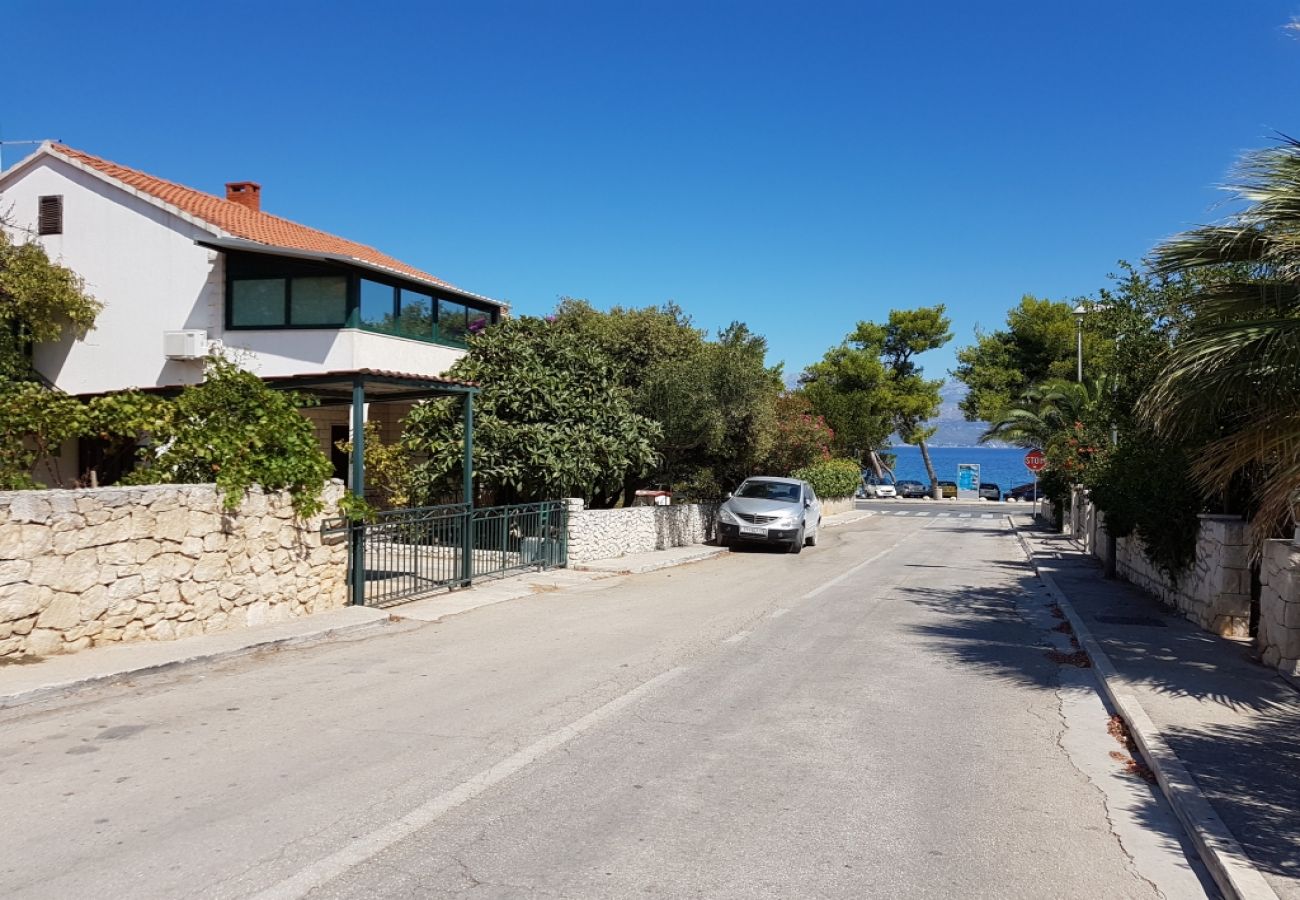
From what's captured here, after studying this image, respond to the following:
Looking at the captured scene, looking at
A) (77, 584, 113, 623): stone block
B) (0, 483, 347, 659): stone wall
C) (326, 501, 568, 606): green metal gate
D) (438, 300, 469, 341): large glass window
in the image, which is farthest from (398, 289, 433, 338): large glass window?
(77, 584, 113, 623): stone block

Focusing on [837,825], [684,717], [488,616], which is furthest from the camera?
[488,616]

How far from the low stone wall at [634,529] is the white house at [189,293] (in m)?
6.17

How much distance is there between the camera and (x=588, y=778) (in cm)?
557

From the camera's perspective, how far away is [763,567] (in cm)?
1977

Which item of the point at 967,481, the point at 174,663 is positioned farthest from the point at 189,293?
the point at 967,481

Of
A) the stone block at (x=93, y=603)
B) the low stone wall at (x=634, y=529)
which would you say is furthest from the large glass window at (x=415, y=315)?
the stone block at (x=93, y=603)

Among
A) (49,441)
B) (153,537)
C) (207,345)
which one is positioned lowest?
(153,537)

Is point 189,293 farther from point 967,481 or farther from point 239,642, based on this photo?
point 967,481

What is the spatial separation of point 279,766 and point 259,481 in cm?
547

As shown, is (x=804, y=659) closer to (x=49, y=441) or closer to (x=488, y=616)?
(x=488, y=616)

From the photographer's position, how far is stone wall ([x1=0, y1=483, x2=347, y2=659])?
26.7 feet

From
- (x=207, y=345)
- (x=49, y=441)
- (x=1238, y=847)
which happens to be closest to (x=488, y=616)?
(x=49, y=441)

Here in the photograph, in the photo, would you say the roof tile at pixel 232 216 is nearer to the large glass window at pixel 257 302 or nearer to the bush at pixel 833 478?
the large glass window at pixel 257 302

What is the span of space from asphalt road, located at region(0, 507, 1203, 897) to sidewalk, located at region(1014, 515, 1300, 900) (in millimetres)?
311
